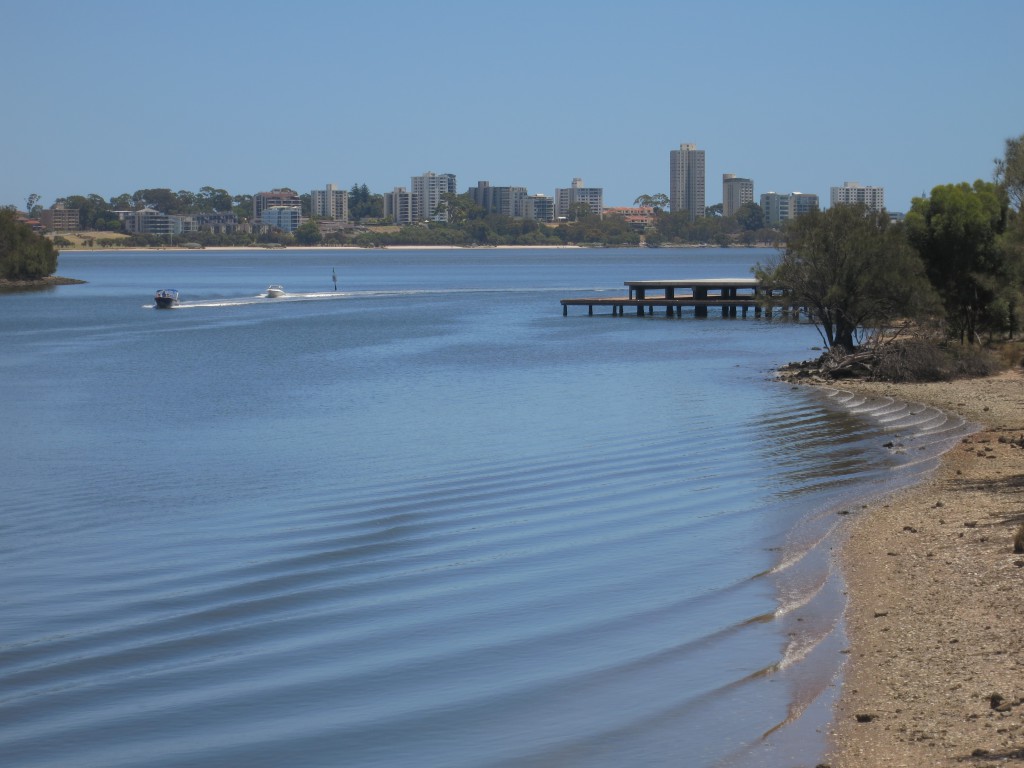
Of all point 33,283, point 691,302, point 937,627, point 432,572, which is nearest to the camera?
point 937,627

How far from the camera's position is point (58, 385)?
137ft

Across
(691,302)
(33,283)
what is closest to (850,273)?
(691,302)

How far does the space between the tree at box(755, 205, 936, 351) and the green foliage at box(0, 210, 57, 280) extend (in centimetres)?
9647

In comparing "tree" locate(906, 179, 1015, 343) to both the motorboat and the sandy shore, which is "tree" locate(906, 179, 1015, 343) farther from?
the motorboat

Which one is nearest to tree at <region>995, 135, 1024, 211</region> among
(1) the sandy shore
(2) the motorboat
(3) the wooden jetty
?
(1) the sandy shore

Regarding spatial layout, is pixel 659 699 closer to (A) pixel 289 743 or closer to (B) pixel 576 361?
(A) pixel 289 743

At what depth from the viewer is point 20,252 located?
12381 cm

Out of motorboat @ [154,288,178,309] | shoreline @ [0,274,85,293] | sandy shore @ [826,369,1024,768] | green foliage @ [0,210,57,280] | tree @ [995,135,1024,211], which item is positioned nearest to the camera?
sandy shore @ [826,369,1024,768]

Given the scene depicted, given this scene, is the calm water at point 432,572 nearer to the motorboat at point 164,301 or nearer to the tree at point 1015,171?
the tree at point 1015,171

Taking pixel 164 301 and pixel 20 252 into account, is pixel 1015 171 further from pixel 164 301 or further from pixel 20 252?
pixel 20 252

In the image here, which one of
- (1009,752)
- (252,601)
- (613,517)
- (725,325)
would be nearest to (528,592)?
(252,601)

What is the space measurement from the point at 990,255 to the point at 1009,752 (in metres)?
35.7

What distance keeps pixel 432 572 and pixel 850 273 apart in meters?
27.5

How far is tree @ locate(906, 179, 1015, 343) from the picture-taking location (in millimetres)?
41312
